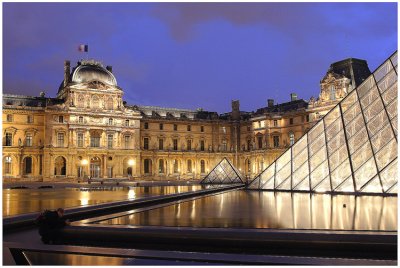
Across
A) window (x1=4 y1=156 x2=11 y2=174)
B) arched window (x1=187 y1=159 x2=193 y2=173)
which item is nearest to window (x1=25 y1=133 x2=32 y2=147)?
window (x1=4 y1=156 x2=11 y2=174)

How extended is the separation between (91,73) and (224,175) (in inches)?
850

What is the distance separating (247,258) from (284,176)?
1578 centimetres

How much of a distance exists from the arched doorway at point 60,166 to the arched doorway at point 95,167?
2.82 meters

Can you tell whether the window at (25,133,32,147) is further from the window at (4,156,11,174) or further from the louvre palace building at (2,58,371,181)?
the window at (4,156,11,174)

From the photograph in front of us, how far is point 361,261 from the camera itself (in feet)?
17.4

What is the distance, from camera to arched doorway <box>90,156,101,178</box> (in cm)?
4847

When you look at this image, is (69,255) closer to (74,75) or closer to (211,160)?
(74,75)

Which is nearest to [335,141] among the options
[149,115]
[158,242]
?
[158,242]

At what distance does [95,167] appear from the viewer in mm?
48875

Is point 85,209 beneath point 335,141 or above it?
beneath

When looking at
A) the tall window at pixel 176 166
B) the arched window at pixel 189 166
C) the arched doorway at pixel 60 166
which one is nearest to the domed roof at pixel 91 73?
the arched doorway at pixel 60 166

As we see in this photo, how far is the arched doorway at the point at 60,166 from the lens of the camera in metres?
48.0

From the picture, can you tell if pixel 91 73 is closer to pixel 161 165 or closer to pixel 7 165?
pixel 7 165

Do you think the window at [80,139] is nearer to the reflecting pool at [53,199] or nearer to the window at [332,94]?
the reflecting pool at [53,199]
